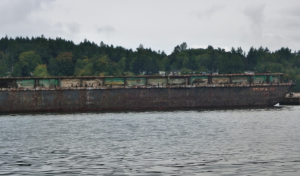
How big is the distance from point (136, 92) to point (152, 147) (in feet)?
124

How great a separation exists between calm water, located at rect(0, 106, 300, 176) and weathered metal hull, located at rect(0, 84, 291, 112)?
15581 mm

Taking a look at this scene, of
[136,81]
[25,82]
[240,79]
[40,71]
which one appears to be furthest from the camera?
[40,71]

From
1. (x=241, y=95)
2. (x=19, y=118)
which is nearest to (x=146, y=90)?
(x=241, y=95)

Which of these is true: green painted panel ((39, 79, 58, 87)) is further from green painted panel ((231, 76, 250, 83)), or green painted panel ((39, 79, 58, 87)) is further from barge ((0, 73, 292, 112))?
green painted panel ((231, 76, 250, 83))

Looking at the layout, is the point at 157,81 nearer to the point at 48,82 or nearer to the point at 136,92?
the point at 136,92

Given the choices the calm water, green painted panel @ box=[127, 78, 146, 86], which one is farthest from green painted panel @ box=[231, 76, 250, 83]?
the calm water

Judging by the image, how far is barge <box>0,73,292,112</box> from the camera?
68812mm

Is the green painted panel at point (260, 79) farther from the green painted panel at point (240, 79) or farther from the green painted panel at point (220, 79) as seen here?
the green painted panel at point (220, 79)

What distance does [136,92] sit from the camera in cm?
7125

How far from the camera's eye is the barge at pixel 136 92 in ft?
226

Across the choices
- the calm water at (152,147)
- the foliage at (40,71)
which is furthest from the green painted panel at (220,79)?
the foliage at (40,71)

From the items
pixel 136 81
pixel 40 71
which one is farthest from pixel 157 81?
pixel 40 71

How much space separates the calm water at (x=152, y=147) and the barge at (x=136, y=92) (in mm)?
15757

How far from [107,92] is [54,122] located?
18.2 meters
